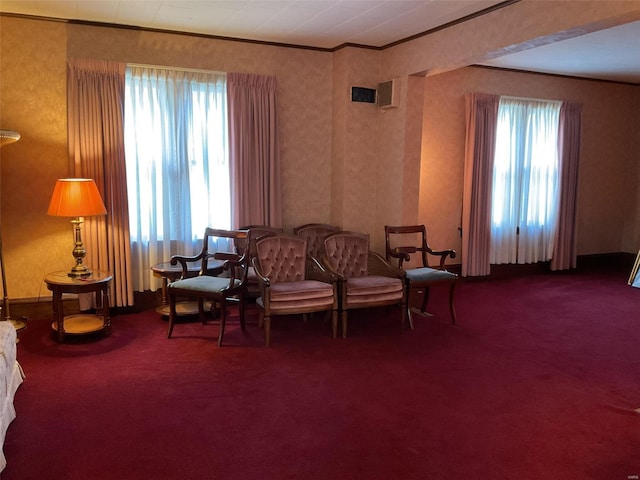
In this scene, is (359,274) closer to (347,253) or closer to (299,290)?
(347,253)

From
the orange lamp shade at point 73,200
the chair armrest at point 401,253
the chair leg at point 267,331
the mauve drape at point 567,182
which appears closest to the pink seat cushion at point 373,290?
the chair armrest at point 401,253

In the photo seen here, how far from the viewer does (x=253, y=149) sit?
6020mm

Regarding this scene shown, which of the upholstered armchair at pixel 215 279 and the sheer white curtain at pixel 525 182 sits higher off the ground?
the sheer white curtain at pixel 525 182

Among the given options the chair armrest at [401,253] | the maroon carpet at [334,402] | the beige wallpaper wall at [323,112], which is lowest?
the maroon carpet at [334,402]

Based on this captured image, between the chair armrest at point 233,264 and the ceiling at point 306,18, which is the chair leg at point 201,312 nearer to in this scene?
the chair armrest at point 233,264

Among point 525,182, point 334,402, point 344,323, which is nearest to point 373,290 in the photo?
point 344,323

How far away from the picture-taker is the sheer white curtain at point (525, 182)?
25.0ft

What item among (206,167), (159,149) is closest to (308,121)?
(206,167)

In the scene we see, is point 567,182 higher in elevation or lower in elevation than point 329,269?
higher

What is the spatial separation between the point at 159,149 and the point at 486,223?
171 inches

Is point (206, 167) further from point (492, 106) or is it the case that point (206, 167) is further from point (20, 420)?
A: point (492, 106)

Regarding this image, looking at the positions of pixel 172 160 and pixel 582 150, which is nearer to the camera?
pixel 172 160

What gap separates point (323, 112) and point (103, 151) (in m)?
2.47

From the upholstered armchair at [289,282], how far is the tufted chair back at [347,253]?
21 centimetres
